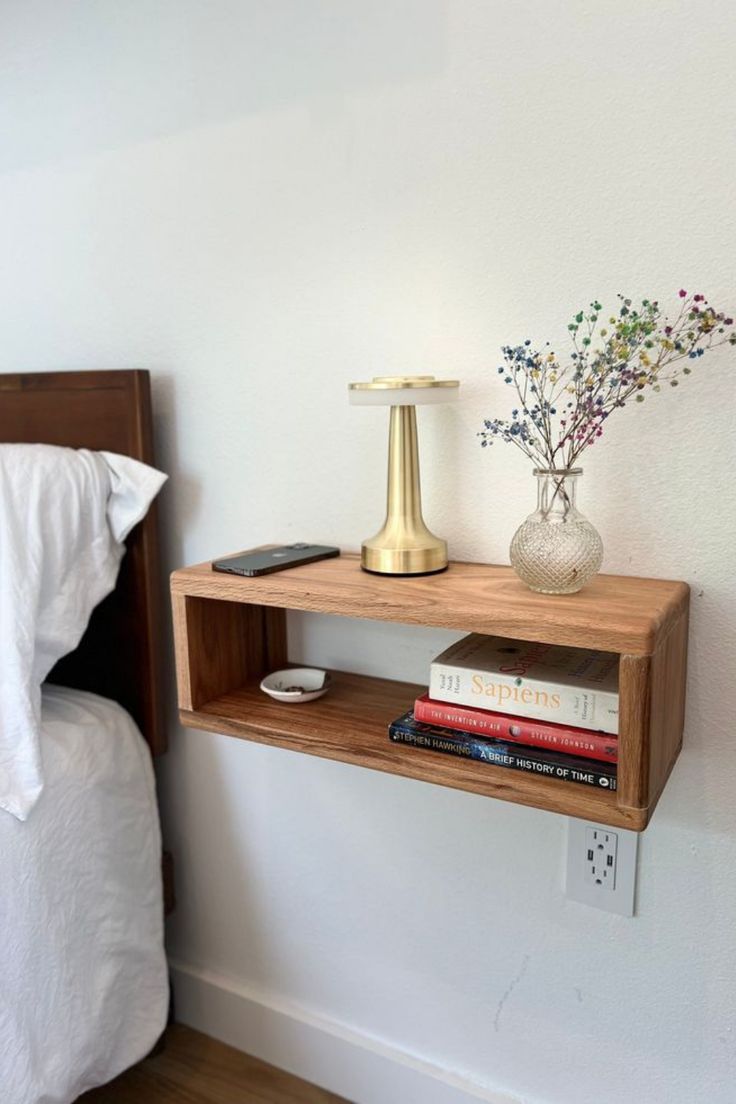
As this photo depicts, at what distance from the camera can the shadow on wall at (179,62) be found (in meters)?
1.04

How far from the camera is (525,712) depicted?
2.95 feet

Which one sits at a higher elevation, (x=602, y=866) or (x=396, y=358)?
(x=396, y=358)

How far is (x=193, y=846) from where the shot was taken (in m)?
1.40

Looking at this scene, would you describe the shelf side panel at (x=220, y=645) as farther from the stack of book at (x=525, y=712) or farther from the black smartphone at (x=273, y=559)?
the stack of book at (x=525, y=712)

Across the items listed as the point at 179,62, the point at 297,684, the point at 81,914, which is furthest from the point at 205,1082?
the point at 179,62

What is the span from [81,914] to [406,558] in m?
0.67

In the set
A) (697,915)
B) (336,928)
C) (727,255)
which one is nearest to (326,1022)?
(336,928)

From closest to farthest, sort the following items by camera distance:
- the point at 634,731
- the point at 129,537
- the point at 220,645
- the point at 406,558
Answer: the point at 634,731 → the point at 406,558 → the point at 220,645 → the point at 129,537

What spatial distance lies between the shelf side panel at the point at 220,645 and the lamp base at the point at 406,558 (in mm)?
219

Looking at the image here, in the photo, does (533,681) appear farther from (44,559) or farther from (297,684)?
(44,559)

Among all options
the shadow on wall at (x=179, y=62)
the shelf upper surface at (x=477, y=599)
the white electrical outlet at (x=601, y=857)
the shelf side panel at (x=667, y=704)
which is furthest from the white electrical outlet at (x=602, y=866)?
the shadow on wall at (x=179, y=62)

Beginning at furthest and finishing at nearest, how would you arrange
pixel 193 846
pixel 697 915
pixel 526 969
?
pixel 193 846, pixel 526 969, pixel 697 915

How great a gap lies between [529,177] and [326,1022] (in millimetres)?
1178

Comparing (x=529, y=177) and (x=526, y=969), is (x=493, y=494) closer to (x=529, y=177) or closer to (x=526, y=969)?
(x=529, y=177)
